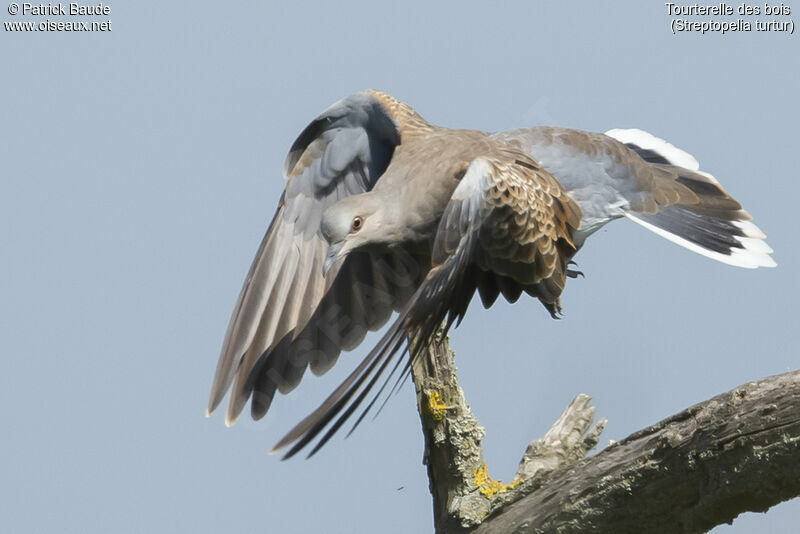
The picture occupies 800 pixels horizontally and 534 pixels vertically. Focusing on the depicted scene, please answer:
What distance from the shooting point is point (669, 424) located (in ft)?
11.2

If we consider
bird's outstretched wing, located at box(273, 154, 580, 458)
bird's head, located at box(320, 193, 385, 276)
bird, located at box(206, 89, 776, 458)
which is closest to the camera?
bird's outstretched wing, located at box(273, 154, 580, 458)

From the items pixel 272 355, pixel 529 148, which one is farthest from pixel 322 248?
pixel 529 148

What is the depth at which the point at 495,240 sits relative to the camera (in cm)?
452

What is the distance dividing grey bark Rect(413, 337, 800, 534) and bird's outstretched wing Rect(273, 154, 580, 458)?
36cm

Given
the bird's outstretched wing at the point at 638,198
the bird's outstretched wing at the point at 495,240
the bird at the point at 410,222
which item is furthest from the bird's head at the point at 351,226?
the bird's outstretched wing at the point at 638,198

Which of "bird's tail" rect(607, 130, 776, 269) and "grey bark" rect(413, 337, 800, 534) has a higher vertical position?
"bird's tail" rect(607, 130, 776, 269)

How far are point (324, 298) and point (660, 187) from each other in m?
2.04

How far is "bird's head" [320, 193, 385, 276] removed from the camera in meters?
4.79

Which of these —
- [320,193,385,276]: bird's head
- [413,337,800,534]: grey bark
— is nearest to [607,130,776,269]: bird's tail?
[413,337,800,534]: grey bark

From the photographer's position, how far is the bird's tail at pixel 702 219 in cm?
559

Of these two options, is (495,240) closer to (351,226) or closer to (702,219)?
(351,226)

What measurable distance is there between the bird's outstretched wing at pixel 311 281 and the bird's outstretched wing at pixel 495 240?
93 cm

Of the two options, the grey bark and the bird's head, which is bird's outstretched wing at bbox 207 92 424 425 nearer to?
the bird's head

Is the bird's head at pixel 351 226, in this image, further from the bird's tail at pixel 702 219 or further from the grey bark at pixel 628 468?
the bird's tail at pixel 702 219
